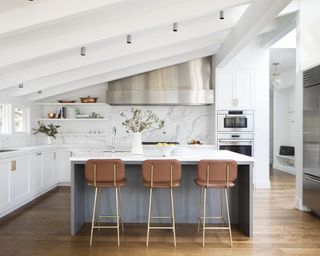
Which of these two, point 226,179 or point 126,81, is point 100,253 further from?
point 126,81

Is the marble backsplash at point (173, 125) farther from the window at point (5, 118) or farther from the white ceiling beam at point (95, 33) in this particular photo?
→ the white ceiling beam at point (95, 33)

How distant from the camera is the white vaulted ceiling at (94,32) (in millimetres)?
2877

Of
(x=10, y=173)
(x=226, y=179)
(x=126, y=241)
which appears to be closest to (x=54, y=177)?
(x=10, y=173)

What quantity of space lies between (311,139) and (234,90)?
2.28m

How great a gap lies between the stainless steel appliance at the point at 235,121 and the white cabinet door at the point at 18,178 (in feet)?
12.3

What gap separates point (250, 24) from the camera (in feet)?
12.1

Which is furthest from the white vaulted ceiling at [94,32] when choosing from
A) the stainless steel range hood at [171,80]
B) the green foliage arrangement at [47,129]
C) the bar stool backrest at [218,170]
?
the bar stool backrest at [218,170]

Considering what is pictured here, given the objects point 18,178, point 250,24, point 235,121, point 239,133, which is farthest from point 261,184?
point 18,178

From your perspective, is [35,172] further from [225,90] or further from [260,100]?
[260,100]

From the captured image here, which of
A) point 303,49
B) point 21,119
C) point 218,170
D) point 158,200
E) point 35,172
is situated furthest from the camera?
point 21,119

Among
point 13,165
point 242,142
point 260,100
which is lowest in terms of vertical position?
point 13,165

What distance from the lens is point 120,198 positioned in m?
3.83

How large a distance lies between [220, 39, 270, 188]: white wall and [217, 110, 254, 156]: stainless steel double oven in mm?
140

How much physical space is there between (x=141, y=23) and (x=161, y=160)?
5.83 feet
